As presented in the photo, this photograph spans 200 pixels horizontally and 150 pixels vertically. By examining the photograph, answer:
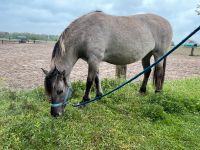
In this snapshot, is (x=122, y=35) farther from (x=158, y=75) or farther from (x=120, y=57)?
(x=158, y=75)

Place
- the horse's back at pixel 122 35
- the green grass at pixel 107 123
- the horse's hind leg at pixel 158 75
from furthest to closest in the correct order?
the horse's hind leg at pixel 158 75 < the horse's back at pixel 122 35 < the green grass at pixel 107 123

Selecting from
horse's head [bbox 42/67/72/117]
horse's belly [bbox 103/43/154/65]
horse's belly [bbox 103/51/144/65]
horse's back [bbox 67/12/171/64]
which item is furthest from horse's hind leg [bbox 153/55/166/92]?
horse's head [bbox 42/67/72/117]

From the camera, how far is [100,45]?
5.43m

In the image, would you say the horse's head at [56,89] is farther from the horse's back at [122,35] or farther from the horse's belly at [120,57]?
the horse's belly at [120,57]

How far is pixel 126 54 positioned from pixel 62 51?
1535mm

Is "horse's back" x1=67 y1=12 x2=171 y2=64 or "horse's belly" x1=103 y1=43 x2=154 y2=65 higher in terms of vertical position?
"horse's back" x1=67 y1=12 x2=171 y2=64

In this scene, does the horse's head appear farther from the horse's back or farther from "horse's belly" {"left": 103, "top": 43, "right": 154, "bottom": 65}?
"horse's belly" {"left": 103, "top": 43, "right": 154, "bottom": 65}

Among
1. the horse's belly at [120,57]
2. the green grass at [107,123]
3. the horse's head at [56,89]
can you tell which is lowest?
the green grass at [107,123]

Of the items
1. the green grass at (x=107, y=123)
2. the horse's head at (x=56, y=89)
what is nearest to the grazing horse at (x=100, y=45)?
the horse's head at (x=56, y=89)

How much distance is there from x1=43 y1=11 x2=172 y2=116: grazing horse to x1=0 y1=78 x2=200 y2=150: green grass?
41cm

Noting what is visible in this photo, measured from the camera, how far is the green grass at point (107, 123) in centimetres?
417

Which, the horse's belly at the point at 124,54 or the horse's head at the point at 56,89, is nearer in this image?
the horse's head at the point at 56,89

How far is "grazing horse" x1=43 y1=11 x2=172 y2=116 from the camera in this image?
16.1ft

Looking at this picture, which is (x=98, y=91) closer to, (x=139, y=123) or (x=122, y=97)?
(x=122, y=97)
